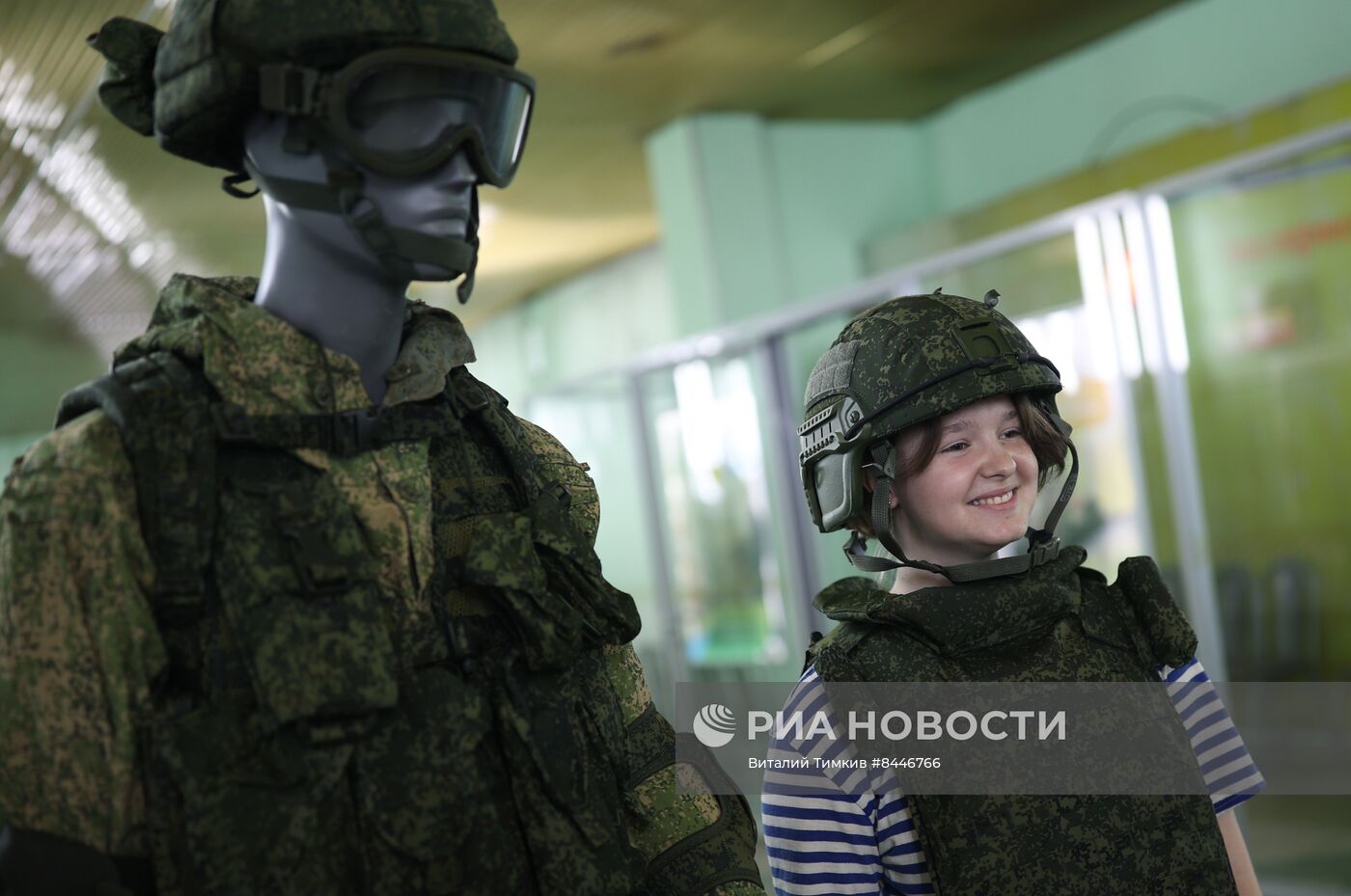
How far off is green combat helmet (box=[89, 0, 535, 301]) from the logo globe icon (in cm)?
81

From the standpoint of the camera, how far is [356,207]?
4.08 feet

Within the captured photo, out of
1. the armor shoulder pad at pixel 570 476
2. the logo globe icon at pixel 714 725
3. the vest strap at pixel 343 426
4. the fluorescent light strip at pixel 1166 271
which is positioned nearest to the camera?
the vest strap at pixel 343 426

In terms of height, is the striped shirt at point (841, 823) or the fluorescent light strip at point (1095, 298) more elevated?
the fluorescent light strip at point (1095, 298)

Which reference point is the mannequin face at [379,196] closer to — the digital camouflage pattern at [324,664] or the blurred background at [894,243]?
the digital camouflage pattern at [324,664]

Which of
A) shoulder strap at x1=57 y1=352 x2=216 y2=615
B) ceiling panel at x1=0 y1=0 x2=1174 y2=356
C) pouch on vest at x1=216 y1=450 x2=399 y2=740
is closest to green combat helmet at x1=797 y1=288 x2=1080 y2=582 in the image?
pouch on vest at x1=216 y1=450 x2=399 y2=740

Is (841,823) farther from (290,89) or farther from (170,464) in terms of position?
(290,89)

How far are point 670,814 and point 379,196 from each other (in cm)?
75

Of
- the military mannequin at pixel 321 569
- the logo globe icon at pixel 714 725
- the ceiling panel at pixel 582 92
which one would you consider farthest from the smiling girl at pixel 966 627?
the ceiling panel at pixel 582 92

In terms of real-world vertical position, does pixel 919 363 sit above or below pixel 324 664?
above

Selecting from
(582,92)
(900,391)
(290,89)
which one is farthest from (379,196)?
(582,92)

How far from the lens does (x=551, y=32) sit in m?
5.40

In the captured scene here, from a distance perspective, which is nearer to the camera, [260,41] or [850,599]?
[260,41]

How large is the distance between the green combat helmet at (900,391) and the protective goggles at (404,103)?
2.46 feet

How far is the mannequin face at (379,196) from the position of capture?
1.25 meters
